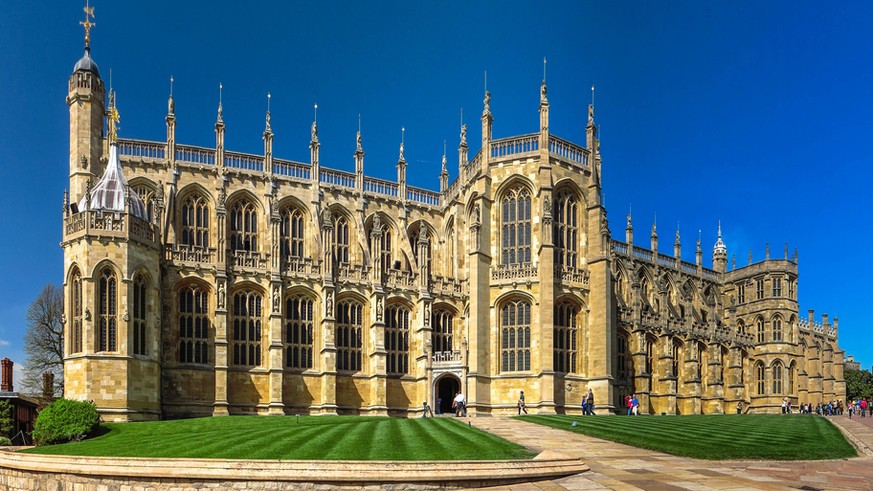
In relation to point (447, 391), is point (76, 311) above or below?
above

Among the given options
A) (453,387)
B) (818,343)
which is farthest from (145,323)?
(818,343)

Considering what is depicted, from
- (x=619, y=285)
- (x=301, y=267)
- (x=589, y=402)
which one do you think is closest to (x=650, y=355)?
(x=619, y=285)

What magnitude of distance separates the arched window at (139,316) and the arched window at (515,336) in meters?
21.7

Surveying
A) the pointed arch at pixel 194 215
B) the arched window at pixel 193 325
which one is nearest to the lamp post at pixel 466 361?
the arched window at pixel 193 325

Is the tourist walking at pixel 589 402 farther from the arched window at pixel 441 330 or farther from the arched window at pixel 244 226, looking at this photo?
the arched window at pixel 244 226

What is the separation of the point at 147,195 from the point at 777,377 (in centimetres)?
5835

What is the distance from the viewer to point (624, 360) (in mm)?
57250

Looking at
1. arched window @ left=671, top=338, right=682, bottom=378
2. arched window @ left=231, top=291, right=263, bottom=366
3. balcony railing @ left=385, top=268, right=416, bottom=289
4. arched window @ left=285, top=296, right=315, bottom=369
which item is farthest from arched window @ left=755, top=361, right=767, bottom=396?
arched window @ left=231, top=291, right=263, bottom=366

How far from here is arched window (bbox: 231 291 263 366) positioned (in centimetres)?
4566

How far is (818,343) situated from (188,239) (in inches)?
2766

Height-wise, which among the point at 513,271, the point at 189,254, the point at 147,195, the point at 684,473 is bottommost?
the point at 684,473

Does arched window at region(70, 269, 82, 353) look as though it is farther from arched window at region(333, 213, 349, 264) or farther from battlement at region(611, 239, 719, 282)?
battlement at region(611, 239, 719, 282)

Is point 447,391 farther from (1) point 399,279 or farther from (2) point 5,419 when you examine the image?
(2) point 5,419

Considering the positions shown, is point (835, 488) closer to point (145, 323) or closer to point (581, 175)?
point (145, 323)
